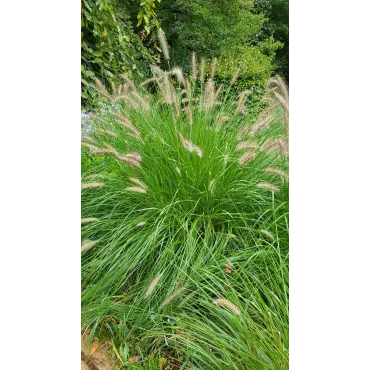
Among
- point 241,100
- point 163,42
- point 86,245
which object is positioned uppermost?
point 163,42

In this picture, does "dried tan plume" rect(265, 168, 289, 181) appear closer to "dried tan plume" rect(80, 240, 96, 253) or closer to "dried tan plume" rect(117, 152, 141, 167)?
"dried tan plume" rect(117, 152, 141, 167)

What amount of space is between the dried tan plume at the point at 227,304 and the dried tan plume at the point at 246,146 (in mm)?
554

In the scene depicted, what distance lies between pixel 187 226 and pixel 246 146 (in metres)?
0.36

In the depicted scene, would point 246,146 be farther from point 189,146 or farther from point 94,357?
point 94,357

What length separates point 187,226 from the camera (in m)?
1.78

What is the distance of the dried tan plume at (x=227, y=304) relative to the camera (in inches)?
62.8

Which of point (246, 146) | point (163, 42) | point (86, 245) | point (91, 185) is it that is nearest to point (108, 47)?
point (163, 42)
